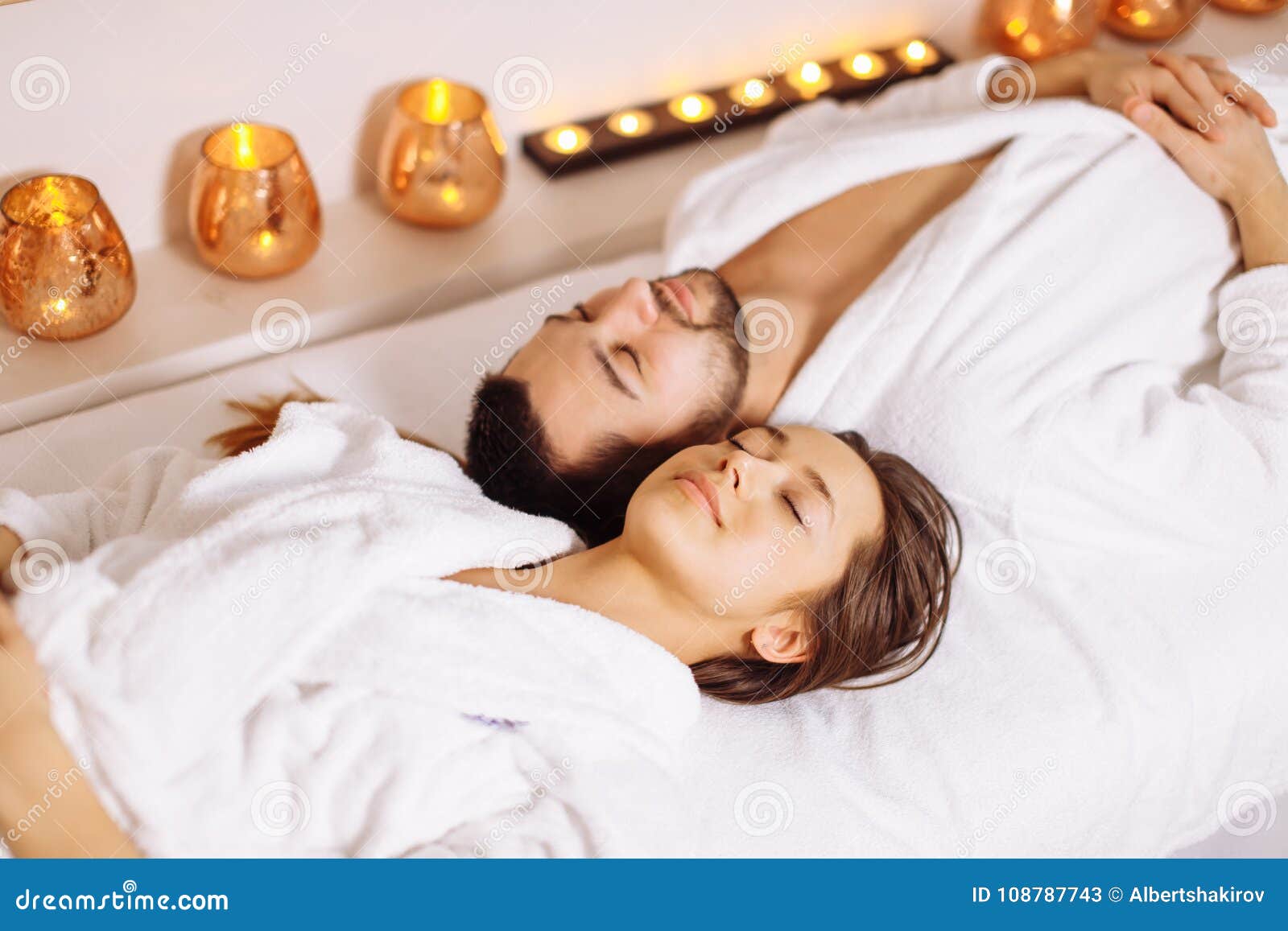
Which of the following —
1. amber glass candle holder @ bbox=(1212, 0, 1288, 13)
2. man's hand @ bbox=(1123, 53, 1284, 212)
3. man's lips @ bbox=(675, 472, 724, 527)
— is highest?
amber glass candle holder @ bbox=(1212, 0, 1288, 13)

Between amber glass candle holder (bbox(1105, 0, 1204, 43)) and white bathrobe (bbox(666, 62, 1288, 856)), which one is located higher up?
amber glass candle holder (bbox(1105, 0, 1204, 43))

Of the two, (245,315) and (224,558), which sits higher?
(245,315)

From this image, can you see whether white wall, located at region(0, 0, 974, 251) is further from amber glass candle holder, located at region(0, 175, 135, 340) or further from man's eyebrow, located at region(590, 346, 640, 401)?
man's eyebrow, located at region(590, 346, 640, 401)

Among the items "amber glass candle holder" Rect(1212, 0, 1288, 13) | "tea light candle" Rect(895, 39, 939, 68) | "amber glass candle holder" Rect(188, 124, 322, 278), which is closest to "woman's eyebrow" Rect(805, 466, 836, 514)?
"amber glass candle holder" Rect(188, 124, 322, 278)

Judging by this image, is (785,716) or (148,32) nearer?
(785,716)

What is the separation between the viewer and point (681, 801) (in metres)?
1.20

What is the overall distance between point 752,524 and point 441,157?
3.04ft

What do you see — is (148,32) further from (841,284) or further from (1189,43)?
(1189,43)

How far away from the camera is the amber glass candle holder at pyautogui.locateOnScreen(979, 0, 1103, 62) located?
2.24m

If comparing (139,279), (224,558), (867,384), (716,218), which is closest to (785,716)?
(867,384)

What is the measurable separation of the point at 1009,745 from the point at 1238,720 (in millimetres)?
291

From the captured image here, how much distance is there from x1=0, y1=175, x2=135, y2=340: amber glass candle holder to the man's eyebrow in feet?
2.37

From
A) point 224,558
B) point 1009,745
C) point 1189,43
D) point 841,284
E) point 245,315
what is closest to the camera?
point 224,558
